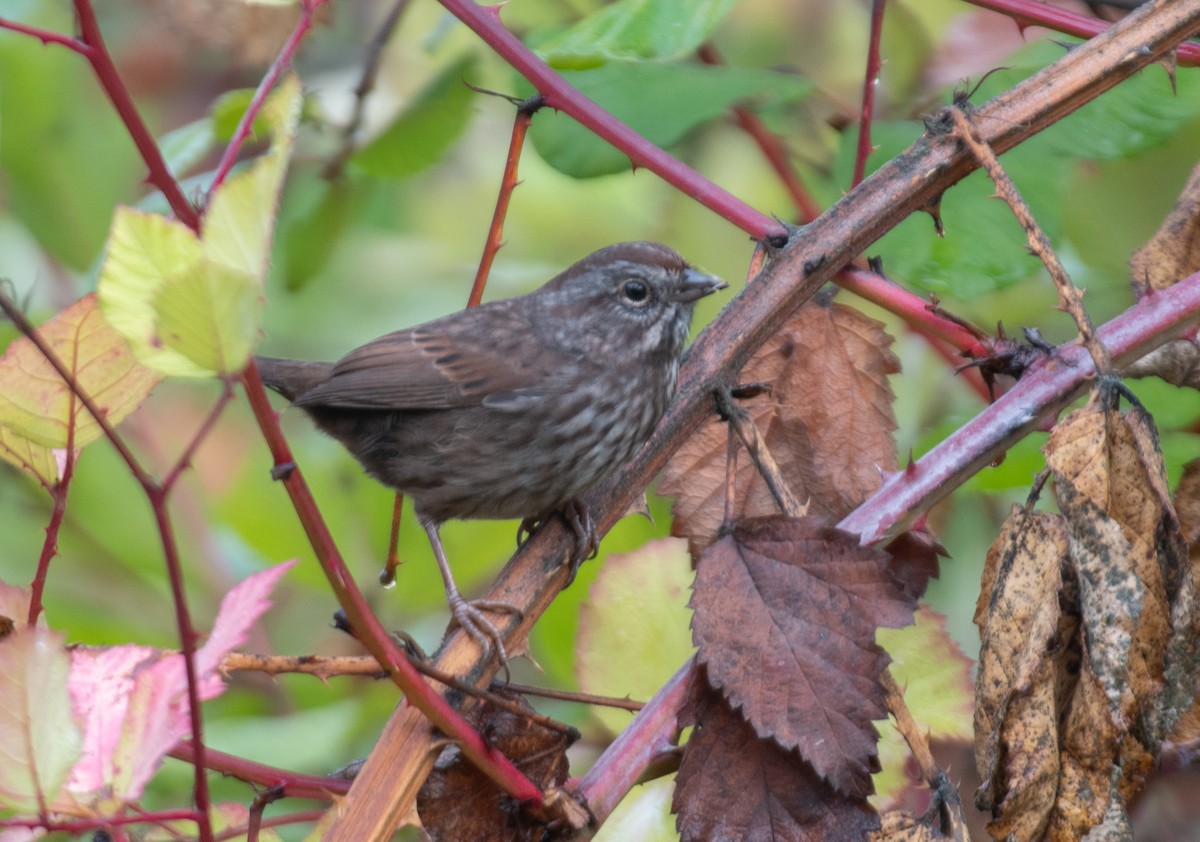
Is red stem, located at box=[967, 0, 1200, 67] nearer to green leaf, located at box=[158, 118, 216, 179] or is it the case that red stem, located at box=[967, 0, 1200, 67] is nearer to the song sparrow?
the song sparrow

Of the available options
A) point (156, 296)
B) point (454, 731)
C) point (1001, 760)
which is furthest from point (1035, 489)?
point (156, 296)

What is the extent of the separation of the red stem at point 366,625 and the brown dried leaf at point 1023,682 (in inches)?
24.9

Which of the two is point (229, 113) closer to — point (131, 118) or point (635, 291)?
point (635, 291)

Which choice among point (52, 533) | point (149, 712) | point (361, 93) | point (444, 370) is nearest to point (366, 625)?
point (149, 712)

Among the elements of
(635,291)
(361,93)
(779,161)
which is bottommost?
(635,291)

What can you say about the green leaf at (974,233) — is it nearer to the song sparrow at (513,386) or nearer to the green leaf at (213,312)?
the song sparrow at (513,386)

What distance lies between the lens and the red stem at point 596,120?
2.37 m

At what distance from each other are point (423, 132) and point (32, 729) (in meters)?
2.29

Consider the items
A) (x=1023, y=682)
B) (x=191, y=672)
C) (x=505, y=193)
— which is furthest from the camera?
(x=505, y=193)

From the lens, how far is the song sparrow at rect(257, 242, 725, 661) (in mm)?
3217

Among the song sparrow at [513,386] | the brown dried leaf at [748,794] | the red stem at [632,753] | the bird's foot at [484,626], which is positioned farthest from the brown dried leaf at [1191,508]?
the song sparrow at [513,386]

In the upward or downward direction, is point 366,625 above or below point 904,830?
above

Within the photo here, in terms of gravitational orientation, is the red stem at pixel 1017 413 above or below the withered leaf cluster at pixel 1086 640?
above

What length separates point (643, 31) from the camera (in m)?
2.47
